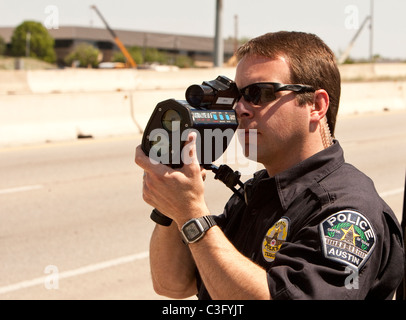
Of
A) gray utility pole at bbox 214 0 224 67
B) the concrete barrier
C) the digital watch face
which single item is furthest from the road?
gray utility pole at bbox 214 0 224 67

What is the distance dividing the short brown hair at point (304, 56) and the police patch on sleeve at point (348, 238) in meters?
0.46

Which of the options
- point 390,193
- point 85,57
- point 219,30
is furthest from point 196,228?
point 85,57

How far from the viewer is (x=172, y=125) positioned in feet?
6.82

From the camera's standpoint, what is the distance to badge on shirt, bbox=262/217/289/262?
7.11 feet

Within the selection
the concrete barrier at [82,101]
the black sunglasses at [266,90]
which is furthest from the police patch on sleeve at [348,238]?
the concrete barrier at [82,101]

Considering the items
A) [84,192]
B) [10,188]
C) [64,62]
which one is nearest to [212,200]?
[84,192]

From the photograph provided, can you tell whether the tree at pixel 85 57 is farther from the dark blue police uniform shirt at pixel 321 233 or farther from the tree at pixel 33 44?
the dark blue police uniform shirt at pixel 321 233

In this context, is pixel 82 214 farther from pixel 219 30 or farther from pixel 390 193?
pixel 219 30

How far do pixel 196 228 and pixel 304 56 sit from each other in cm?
66

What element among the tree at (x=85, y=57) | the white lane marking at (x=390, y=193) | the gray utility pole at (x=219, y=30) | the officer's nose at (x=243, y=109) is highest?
the officer's nose at (x=243, y=109)

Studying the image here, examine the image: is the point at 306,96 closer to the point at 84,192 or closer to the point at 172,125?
the point at 172,125

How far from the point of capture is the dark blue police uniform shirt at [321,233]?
1977 mm
